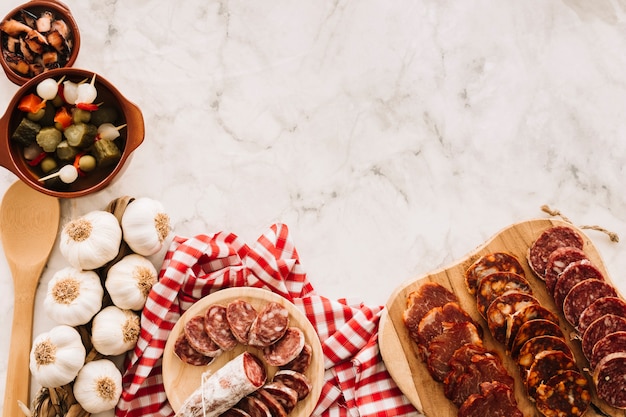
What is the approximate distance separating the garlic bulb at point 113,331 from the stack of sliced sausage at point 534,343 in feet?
4.57

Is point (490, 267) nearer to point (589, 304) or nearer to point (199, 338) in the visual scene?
point (589, 304)

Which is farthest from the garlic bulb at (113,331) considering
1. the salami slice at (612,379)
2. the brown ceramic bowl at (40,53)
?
the salami slice at (612,379)

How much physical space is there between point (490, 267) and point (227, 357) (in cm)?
112

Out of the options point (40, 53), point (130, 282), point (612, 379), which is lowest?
point (612, 379)

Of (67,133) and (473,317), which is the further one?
(473,317)

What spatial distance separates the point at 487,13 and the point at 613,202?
102 cm

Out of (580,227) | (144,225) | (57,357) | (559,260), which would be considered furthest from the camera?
(580,227)

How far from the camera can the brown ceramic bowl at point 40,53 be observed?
2820mm

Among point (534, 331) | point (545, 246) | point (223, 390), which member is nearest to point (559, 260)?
point (545, 246)

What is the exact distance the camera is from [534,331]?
111 inches

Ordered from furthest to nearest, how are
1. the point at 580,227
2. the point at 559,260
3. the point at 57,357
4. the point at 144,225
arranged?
the point at 580,227 < the point at 559,260 < the point at 144,225 < the point at 57,357

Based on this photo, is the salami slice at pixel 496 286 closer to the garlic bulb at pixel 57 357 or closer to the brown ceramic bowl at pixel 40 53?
the garlic bulb at pixel 57 357

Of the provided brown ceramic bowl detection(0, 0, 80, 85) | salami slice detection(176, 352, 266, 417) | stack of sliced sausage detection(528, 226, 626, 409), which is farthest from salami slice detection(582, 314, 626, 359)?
brown ceramic bowl detection(0, 0, 80, 85)

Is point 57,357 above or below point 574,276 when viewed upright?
above
